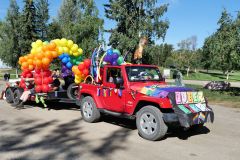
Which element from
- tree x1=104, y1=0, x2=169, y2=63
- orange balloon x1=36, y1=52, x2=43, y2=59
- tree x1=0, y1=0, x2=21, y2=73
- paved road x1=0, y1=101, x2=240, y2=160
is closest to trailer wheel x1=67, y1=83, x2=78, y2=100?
orange balloon x1=36, y1=52, x2=43, y2=59

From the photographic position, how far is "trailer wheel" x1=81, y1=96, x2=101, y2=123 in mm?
9602

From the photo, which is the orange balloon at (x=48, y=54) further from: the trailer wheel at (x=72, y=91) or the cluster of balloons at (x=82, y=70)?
the trailer wheel at (x=72, y=91)

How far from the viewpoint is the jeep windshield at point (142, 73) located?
883cm

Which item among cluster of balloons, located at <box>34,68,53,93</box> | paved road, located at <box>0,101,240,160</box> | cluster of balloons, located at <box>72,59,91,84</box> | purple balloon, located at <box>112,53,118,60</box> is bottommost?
paved road, located at <box>0,101,240,160</box>

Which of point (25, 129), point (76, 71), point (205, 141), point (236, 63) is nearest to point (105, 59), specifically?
point (76, 71)

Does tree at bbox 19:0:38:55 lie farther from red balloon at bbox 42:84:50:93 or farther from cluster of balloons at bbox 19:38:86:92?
red balloon at bbox 42:84:50:93

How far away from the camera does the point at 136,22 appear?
38.6 meters

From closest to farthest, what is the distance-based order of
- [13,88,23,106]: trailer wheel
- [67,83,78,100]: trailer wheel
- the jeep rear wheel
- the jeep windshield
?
the jeep rear wheel, the jeep windshield, [67,83,78,100]: trailer wheel, [13,88,23,106]: trailer wheel

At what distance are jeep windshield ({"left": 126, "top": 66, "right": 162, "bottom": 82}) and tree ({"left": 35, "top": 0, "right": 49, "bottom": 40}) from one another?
3725cm

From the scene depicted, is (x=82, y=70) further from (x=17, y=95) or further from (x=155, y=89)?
(x=155, y=89)

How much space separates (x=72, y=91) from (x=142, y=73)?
4123mm

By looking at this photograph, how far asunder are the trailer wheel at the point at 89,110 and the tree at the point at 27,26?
34397 millimetres

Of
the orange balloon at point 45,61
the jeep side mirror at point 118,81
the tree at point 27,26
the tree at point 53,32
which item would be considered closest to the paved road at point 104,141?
the jeep side mirror at point 118,81

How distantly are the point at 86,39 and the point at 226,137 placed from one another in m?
32.6
